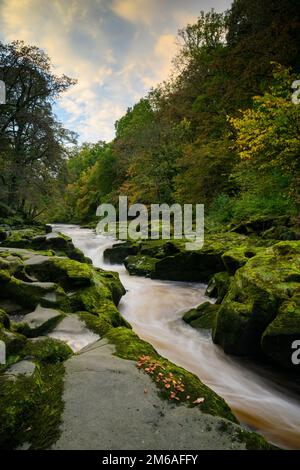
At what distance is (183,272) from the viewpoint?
1065 centimetres

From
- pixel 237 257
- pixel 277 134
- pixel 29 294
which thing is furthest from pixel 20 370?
pixel 277 134

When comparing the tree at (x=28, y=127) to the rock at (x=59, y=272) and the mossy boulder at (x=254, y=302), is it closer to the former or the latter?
the rock at (x=59, y=272)

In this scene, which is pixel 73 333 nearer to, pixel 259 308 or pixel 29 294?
→ pixel 29 294

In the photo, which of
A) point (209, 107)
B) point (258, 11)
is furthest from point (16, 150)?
point (258, 11)

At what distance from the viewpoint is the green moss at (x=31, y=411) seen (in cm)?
212

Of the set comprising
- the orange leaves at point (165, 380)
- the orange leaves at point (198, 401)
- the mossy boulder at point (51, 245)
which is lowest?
the orange leaves at point (198, 401)

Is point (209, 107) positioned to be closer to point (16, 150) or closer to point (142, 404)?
point (16, 150)

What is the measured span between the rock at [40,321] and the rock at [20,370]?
1.03 m

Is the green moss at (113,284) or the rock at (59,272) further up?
the rock at (59,272)

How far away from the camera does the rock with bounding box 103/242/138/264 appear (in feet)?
46.2

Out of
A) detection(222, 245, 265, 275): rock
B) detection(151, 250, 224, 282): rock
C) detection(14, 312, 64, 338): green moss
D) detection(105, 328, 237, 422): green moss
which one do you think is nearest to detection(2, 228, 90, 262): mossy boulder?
detection(151, 250, 224, 282): rock

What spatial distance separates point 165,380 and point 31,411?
114cm

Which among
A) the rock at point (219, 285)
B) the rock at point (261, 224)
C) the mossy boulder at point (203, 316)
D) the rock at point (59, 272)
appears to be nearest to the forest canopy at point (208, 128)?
the rock at point (261, 224)

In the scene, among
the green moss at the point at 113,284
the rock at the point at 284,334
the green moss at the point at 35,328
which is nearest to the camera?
the green moss at the point at 35,328
